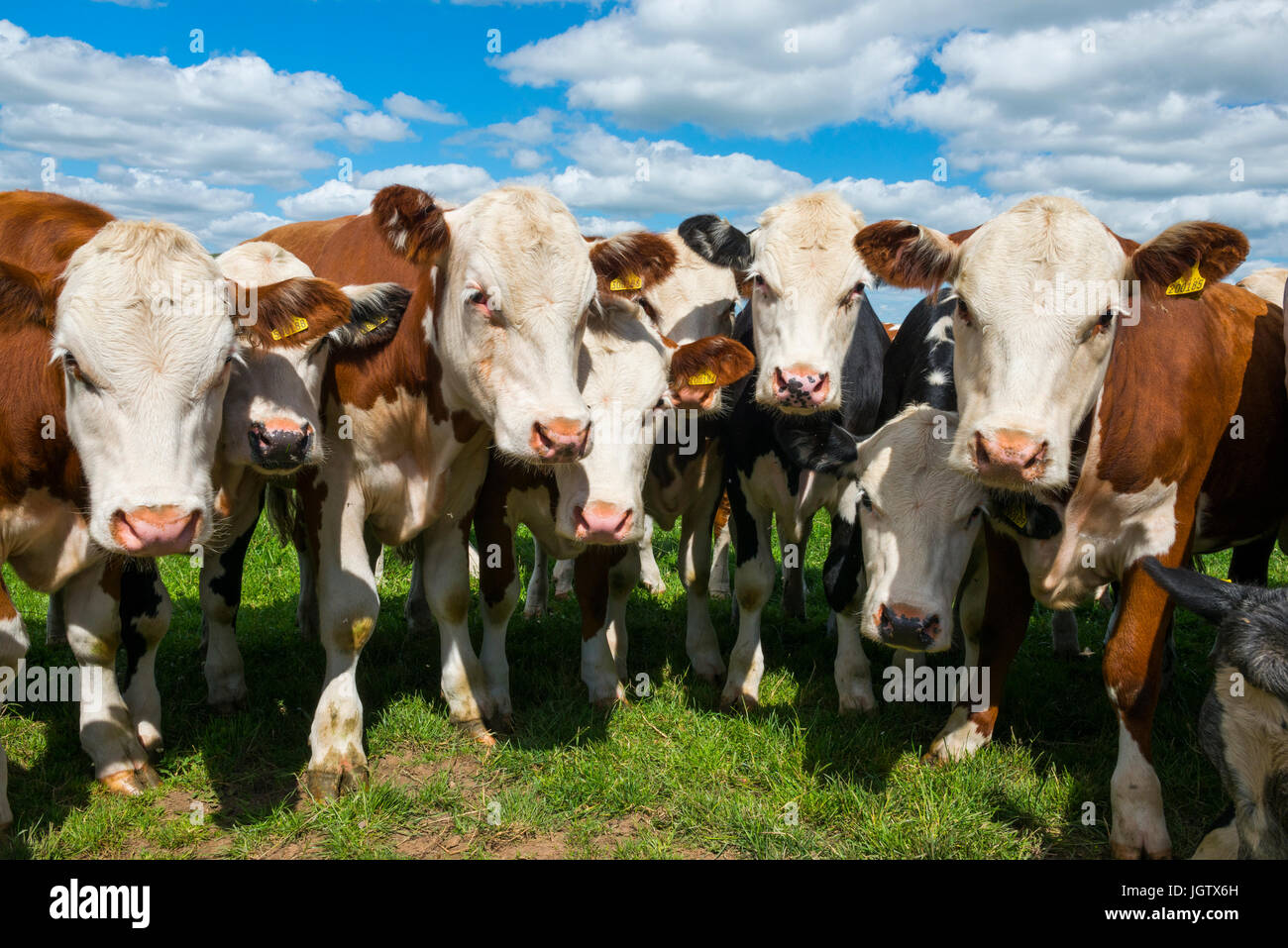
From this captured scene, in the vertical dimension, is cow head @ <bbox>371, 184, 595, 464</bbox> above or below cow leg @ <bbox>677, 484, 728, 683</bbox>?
above

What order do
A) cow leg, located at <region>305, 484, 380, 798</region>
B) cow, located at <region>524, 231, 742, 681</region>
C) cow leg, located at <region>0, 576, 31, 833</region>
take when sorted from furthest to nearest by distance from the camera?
1. cow, located at <region>524, 231, 742, 681</region>
2. cow leg, located at <region>305, 484, 380, 798</region>
3. cow leg, located at <region>0, 576, 31, 833</region>

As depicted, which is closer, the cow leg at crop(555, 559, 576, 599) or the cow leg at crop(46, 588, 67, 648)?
the cow leg at crop(46, 588, 67, 648)

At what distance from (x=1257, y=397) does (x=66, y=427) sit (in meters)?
5.95

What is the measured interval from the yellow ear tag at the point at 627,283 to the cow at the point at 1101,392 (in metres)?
1.21

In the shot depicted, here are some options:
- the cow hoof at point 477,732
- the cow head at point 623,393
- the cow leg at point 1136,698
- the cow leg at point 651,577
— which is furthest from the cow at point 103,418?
the cow leg at point 651,577

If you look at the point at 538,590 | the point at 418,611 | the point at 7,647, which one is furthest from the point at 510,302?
the point at 538,590

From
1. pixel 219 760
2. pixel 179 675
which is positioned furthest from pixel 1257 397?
pixel 179 675

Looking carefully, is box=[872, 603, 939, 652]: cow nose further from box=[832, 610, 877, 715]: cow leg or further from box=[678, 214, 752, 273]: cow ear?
box=[678, 214, 752, 273]: cow ear

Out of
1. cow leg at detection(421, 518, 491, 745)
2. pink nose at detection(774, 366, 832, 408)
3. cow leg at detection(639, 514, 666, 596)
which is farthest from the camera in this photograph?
cow leg at detection(639, 514, 666, 596)

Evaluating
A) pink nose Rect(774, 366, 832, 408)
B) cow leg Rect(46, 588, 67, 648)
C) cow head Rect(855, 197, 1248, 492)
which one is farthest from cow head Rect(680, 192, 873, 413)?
cow leg Rect(46, 588, 67, 648)

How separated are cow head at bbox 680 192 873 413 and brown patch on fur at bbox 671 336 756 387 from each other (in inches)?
6.5

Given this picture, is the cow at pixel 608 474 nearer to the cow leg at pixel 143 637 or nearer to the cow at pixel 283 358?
the cow at pixel 283 358

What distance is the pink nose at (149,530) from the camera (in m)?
3.56

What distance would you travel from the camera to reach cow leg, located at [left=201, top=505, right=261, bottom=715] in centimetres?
580
